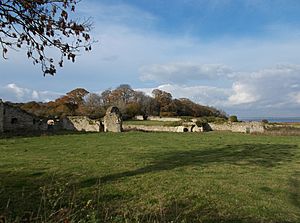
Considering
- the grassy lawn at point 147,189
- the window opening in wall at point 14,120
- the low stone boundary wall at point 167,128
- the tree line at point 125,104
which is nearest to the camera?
the grassy lawn at point 147,189

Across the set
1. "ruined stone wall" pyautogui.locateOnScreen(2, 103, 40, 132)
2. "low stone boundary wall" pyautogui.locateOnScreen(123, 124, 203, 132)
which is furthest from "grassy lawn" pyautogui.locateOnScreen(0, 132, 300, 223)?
"low stone boundary wall" pyautogui.locateOnScreen(123, 124, 203, 132)

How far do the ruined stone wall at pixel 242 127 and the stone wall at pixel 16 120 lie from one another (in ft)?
78.9

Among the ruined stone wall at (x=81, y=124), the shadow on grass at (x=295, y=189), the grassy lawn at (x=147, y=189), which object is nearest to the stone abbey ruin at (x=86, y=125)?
the ruined stone wall at (x=81, y=124)

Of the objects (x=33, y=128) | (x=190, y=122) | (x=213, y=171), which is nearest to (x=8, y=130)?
(x=33, y=128)

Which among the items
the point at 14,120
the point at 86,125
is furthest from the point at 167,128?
the point at 14,120

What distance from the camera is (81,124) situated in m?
39.4

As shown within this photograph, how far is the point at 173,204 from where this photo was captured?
25.3ft

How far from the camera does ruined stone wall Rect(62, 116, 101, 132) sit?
38.7 meters

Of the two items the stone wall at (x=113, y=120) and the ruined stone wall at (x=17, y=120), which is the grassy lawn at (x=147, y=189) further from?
the ruined stone wall at (x=17, y=120)

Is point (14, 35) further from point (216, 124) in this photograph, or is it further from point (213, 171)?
point (216, 124)

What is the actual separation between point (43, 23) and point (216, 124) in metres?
43.0

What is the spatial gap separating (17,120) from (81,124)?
741 centimetres

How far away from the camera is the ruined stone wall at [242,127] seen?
4129 cm

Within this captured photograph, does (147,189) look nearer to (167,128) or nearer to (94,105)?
(167,128)
